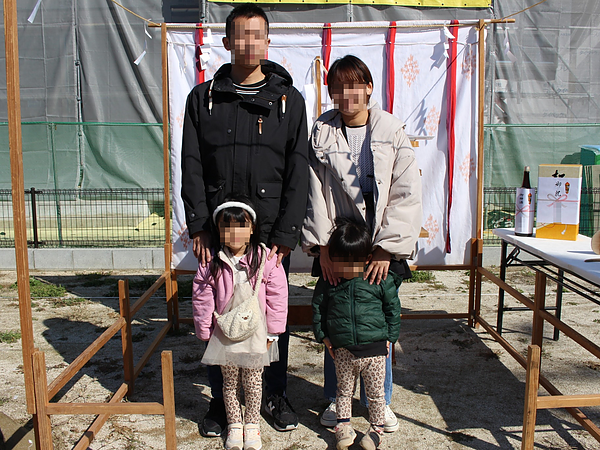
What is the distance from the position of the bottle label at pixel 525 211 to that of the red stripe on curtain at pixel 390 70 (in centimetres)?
122

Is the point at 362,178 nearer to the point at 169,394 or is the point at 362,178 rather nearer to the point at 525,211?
the point at 169,394

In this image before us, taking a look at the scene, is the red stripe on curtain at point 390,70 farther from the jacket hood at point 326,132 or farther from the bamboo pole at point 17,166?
the bamboo pole at point 17,166

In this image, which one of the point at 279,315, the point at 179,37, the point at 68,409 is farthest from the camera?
the point at 179,37

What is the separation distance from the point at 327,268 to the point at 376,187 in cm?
46

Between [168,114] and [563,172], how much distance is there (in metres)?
2.93

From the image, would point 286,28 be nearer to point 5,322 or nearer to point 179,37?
point 179,37

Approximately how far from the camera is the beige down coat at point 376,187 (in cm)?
247

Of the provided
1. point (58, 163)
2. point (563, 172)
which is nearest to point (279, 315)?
point (563, 172)

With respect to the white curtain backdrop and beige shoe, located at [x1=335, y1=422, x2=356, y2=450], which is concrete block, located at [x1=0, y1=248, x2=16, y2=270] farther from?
beige shoe, located at [x1=335, y1=422, x2=356, y2=450]

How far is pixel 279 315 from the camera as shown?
2.55m

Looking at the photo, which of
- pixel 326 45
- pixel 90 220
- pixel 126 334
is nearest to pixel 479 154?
pixel 326 45

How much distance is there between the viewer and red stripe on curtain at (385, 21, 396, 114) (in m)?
4.00

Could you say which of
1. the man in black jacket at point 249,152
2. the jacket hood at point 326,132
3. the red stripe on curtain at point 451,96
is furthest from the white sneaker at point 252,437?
the red stripe on curtain at point 451,96

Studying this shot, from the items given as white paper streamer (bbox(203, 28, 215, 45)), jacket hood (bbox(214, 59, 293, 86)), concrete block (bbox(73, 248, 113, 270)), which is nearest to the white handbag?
jacket hood (bbox(214, 59, 293, 86))
